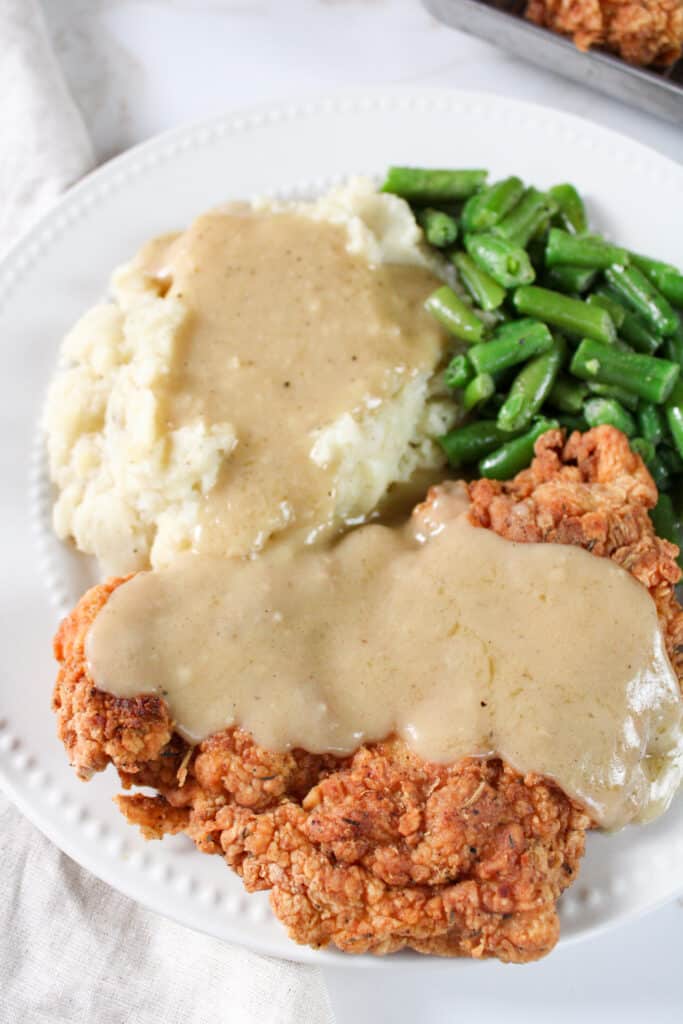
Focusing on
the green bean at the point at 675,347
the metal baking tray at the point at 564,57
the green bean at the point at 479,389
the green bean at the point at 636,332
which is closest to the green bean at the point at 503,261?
the green bean at the point at 636,332

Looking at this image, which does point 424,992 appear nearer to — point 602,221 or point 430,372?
point 430,372

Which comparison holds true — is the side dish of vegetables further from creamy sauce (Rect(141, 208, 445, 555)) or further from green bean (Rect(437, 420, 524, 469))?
creamy sauce (Rect(141, 208, 445, 555))

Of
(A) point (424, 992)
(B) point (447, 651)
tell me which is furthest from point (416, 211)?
(A) point (424, 992)

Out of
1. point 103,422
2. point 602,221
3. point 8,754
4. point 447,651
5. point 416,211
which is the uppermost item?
point 602,221

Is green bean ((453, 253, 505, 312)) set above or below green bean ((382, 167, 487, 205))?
below

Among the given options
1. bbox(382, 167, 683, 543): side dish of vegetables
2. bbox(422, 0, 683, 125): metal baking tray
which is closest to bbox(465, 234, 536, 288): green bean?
bbox(382, 167, 683, 543): side dish of vegetables

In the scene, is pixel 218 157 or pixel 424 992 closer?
pixel 424 992
